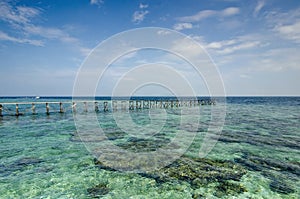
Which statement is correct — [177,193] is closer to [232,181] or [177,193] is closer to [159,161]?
[232,181]

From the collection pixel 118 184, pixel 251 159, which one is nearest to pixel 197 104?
pixel 251 159

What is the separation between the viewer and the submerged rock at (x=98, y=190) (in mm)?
6527

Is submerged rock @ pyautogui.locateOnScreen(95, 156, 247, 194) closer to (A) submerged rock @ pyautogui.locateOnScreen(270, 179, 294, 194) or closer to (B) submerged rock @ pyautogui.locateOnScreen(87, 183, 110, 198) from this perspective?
(A) submerged rock @ pyautogui.locateOnScreen(270, 179, 294, 194)

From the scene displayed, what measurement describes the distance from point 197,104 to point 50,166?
195ft

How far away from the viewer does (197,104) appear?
65.3 meters

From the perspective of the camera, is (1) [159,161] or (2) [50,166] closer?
(2) [50,166]

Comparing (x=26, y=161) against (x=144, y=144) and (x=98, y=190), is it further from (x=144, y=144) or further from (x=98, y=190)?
(x=144, y=144)

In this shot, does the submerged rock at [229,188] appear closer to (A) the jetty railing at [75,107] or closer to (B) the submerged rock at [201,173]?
(B) the submerged rock at [201,173]

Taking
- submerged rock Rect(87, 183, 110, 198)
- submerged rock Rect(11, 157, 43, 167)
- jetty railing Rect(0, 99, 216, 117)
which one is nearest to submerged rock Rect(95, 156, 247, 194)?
submerged rock Rect(87, 183, 110, 198)

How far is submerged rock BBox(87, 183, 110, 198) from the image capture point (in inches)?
257

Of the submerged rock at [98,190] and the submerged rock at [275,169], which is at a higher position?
the submerged rock at [275,169]

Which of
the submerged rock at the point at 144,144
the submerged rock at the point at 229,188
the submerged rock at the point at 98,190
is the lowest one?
the submerged rock at the point at 98,190

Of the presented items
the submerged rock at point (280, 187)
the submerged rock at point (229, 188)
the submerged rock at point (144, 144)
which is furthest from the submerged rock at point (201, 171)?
the submerged rock at point (144, 144)

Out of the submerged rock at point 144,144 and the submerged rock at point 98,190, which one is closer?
the submerged rock at point 98,190
